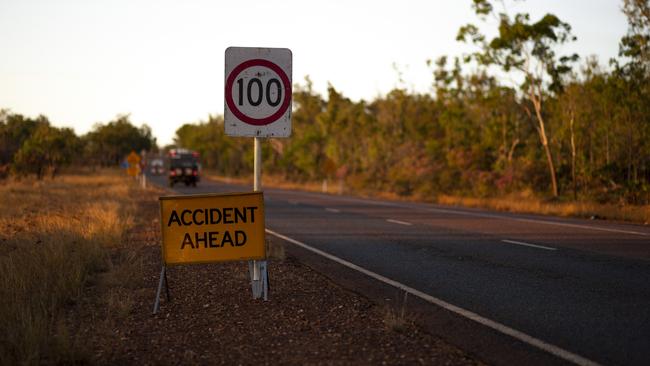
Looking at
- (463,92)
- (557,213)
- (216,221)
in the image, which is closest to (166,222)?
(216,221)

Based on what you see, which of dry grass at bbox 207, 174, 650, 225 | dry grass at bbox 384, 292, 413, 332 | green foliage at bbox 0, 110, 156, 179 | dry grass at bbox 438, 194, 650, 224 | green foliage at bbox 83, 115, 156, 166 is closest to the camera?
dry grass at bbox 384, 292, 413, 332

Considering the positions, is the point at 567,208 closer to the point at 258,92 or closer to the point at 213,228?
the point at 258,92

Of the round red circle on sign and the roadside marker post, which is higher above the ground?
A: the round red circle on sign

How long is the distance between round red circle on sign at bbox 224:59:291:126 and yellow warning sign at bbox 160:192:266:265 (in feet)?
2.58

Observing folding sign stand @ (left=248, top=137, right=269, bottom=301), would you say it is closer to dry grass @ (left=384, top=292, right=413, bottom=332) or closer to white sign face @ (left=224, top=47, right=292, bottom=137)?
white sign face @ (left=224, top=47, right=292, bottom=137)

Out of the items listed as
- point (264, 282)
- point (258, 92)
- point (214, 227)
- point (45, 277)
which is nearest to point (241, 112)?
point (258, 92)

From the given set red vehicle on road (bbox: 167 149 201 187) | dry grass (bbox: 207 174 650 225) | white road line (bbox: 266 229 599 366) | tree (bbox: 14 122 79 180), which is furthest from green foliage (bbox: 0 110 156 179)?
white road line (bbox: 266 229 599 366)

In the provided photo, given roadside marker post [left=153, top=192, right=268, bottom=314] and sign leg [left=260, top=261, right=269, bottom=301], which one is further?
sign leg [left=260, top=261, right=269, bottom=301]

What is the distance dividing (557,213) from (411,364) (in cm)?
1835

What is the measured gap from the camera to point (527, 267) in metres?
9.41

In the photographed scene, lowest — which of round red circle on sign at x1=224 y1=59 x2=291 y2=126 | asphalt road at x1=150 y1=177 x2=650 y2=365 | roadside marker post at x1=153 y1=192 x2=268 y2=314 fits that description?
asphalt road at x1=150 y1=177 x2=650 y2=365

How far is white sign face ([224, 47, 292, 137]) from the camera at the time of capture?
22.6ft

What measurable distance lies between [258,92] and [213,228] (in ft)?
5.03

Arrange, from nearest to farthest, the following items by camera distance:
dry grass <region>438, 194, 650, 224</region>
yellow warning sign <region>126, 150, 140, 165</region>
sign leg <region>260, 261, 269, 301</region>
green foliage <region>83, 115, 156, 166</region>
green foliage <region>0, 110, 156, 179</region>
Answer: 1. sign leg <region>260, 261, 269, 301</region>
2. dry grass <region>438, 194, 650, 224</region>
3. yellow warning sign <region>126, 150, 140, 165</region>
4. green foliage <region>0, 110, 156, 179</region>
5. green foliage <region>83, 115, 156, 166</region>
